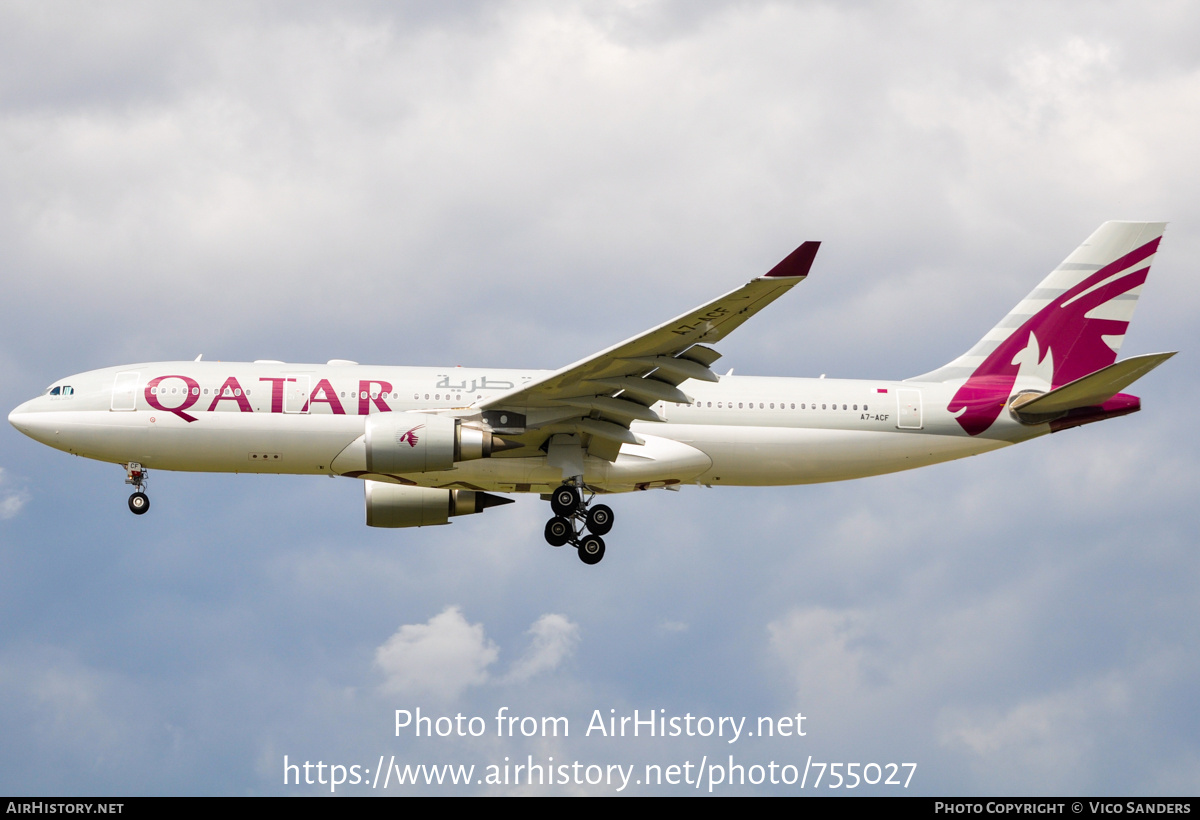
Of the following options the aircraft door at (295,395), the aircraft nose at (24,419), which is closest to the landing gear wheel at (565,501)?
the aircraft door at (295,395)

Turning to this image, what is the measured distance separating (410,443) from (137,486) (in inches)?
299

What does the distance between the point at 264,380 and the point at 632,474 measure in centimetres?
853

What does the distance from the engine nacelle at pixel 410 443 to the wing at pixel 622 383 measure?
1.20 m

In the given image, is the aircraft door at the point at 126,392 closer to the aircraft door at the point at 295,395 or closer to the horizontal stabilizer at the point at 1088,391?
the aircraft door at the point at 295,395

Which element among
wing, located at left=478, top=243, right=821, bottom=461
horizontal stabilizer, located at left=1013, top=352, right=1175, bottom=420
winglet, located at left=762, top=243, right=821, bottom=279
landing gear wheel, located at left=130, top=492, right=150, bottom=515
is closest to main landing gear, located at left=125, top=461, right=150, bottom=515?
landing gear wheel, located at left=130, top=492, right=150, bottom=515

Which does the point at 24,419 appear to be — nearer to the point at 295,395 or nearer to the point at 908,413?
the point at 295,395

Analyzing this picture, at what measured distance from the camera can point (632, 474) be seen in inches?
1133

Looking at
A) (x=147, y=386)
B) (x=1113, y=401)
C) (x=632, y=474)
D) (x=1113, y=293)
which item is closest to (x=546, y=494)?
(x=632, y=474)

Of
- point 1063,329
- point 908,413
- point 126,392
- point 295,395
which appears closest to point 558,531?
point 295,395

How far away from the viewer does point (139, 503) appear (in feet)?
95.4

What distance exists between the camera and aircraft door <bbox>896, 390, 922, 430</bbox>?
2991 cm

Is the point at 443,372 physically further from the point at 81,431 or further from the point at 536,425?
the point at 81,431

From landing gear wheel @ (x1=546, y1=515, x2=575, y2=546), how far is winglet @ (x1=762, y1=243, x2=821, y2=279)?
351 inches

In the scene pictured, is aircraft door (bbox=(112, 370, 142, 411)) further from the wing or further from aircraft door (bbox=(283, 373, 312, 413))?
the wing
